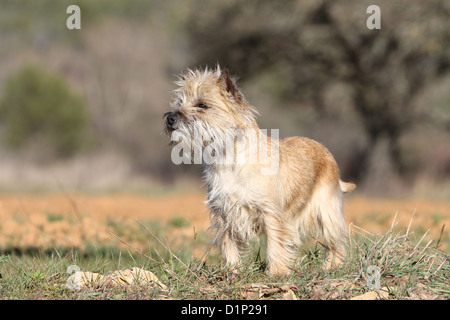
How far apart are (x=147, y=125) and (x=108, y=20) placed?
10139 millimetres

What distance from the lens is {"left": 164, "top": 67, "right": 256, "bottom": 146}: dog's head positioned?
210 inches

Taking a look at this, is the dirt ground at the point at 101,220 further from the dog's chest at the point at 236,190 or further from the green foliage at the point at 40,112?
the green foliage at the point at 40,112

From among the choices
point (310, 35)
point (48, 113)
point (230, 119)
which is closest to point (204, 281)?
point (230, 119)

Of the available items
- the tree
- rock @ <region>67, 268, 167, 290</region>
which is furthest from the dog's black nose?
the tree

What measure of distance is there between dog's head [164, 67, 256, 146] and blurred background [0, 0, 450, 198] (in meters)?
9.28

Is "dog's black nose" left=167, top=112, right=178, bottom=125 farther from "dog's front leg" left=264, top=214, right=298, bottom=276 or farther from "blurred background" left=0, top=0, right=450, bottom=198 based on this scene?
"blurred background" left=0, top=0, right=450, bottom=198

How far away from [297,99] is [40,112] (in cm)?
1564

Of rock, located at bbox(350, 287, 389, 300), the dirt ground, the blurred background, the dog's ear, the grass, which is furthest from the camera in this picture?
the blurred background

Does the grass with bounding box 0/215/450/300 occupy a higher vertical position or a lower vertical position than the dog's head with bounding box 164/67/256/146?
lower

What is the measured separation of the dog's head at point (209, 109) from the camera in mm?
5336

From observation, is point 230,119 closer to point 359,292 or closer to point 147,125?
point 359,292

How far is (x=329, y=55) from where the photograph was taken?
61.1 ft

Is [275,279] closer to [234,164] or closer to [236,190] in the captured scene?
[236,190]

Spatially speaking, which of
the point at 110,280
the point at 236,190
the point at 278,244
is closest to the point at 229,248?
the point at 278,244
